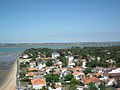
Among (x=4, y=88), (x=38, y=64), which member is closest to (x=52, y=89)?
(x=4, y=88)

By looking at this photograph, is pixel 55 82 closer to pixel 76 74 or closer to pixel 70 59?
pixel 76 74

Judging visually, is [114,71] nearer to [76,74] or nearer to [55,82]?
[76,74]

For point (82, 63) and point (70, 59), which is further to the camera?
point (70, 59)

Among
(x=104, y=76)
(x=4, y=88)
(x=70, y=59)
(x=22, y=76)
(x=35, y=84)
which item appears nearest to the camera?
(x=35, y=84)

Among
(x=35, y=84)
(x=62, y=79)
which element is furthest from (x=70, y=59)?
(x=35, y=84)

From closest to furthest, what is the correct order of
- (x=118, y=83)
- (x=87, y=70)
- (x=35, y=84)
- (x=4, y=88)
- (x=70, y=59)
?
(x=118, y=83) < (x=35, y=84) < (x=4, y=88) < (x=87, y=70) < (x=70, y=59)

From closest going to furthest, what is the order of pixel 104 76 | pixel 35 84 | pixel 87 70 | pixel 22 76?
pixel 35 84 → pixel 104 76 → pixel 22 76 → pixel 87 70

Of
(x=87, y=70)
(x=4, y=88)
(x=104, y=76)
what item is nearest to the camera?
(x=4, y=88)

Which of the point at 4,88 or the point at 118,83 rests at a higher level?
the point at 118,83

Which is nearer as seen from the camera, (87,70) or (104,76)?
(104,76)
